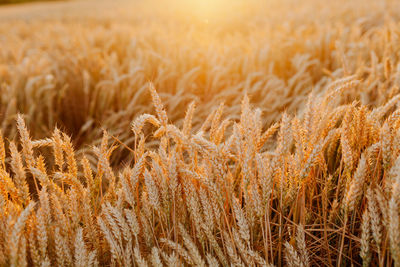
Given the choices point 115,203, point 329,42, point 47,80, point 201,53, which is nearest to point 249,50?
point 201,53

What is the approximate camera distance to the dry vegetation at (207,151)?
0.91 metres

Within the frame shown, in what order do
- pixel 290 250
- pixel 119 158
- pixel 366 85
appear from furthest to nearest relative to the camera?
pixel 119 158 < pixel 366 85 < pixel 290 250

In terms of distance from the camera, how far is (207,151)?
90 cm

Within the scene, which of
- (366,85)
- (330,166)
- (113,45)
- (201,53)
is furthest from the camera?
(113,45)

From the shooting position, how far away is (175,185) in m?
0.96

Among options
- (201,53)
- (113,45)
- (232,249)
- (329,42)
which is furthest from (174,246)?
(113,45)

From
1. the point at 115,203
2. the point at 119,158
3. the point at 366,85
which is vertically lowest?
the point at 119,158

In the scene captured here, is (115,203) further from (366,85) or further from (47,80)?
(47,80)

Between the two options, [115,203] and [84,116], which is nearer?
[115,203]

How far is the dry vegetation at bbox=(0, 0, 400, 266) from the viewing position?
91 centimetres

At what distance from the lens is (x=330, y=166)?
4.27 ft

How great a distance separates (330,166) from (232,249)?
59 centimetres

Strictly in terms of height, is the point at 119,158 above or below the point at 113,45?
below

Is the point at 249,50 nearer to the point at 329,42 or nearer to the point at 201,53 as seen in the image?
the point at 201,53
